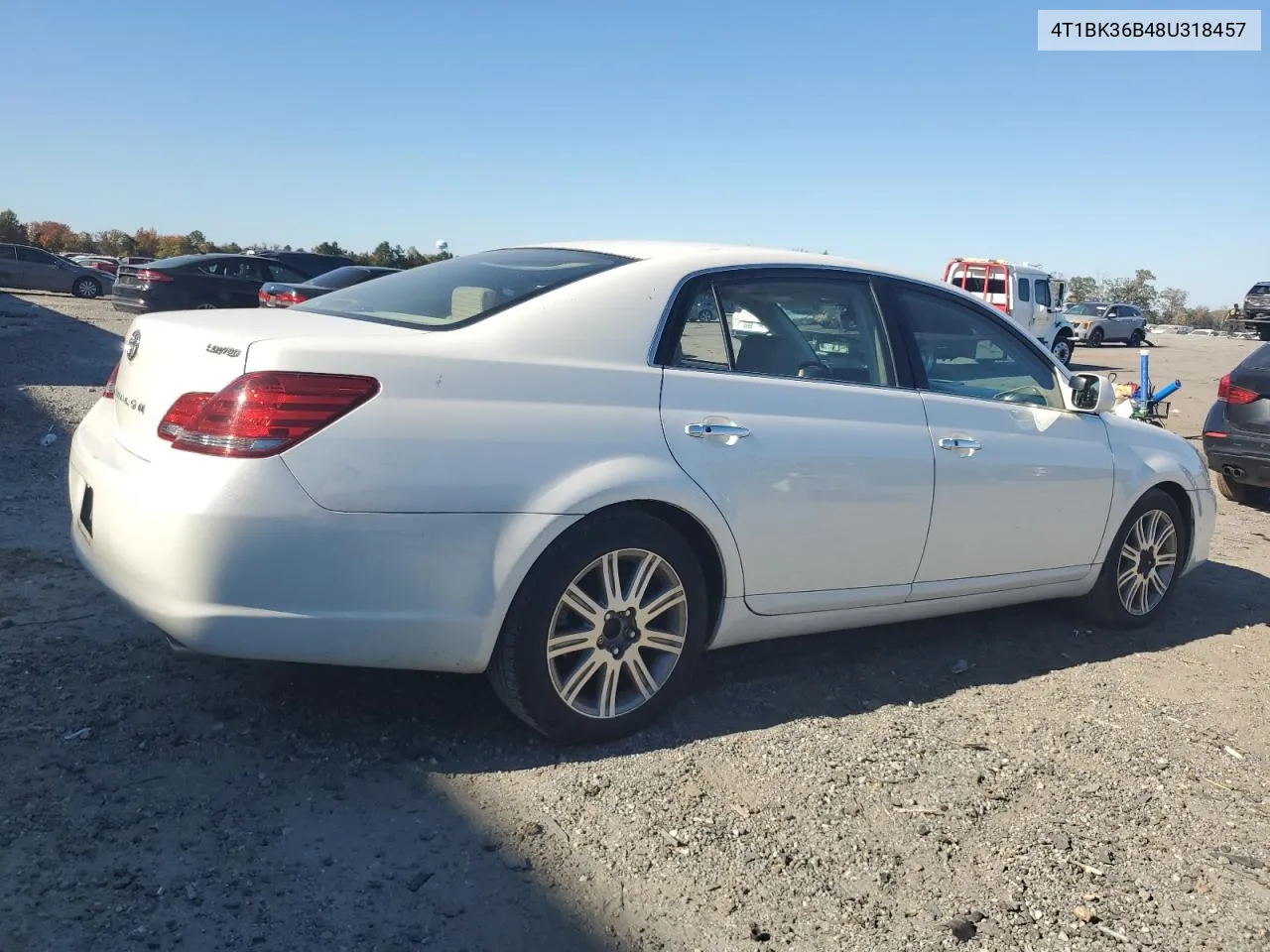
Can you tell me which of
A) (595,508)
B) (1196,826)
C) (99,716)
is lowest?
(1196,826)

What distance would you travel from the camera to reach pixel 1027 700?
4.11 m

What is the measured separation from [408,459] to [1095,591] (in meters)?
3.50

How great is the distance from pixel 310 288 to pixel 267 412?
13598 millimetres

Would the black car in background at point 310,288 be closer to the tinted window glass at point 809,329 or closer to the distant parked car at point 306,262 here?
the distant parked car at point 306,262

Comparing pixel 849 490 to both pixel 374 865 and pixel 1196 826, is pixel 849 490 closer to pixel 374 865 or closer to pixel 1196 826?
pixel 1196 826

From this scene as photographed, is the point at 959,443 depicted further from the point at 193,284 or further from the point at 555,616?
the point at 193,284

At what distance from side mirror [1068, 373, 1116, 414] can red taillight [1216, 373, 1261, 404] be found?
4.34m

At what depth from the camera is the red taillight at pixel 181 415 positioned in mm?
2908

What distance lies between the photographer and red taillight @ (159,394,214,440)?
2.91m

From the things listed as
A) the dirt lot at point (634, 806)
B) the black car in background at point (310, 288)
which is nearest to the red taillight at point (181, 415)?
the dirt lot at point (634, 806)

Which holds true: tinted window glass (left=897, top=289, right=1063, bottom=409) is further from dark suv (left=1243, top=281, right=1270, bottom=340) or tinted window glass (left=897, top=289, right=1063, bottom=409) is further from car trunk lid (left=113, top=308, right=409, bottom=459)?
dark suv (left=1243, top=281, right=1270, bottom=340)

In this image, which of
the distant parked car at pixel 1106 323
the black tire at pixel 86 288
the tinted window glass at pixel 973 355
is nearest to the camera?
the tinted window glass at pixel 973 355

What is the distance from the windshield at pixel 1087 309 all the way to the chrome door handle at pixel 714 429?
38544mm

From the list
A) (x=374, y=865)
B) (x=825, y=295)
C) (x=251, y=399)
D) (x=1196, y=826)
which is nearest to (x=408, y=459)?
(x=251, y=399)
